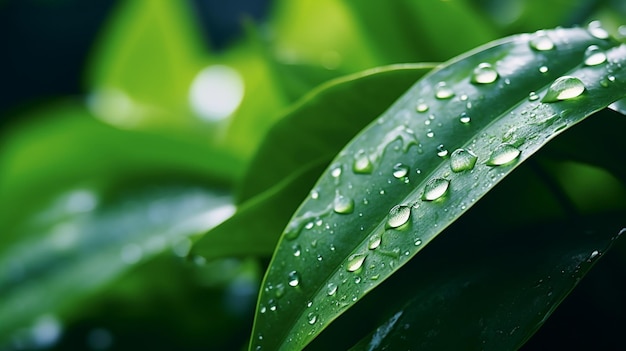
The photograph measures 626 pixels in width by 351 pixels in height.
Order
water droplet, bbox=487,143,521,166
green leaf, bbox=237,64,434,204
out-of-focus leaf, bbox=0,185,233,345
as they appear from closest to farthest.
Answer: water droplet, bbox=487,143,521,166, green leaf, bbox=237,64,434,204, out-of-focus leaf, bbox=0,185,233,345

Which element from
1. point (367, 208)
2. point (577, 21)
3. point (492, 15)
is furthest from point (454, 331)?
point (492, 15)

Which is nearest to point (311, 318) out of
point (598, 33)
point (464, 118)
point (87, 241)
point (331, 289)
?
point (331, 289)

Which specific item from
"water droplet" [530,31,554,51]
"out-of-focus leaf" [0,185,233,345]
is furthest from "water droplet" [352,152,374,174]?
"out-of-focus leaf" [0,185,233,345]

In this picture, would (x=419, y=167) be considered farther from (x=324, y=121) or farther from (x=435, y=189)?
(x=324, y=121)

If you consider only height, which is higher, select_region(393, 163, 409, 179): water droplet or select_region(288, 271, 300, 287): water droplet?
select_region(393, 163, 409, 179): water droplet

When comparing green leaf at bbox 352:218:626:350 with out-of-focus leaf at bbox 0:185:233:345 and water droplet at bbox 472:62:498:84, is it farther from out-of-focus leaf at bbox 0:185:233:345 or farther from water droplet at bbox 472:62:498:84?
out-of-focus leaf at bbox 0:185:233:345

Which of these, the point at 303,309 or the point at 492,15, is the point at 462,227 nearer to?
the point at 303,309
